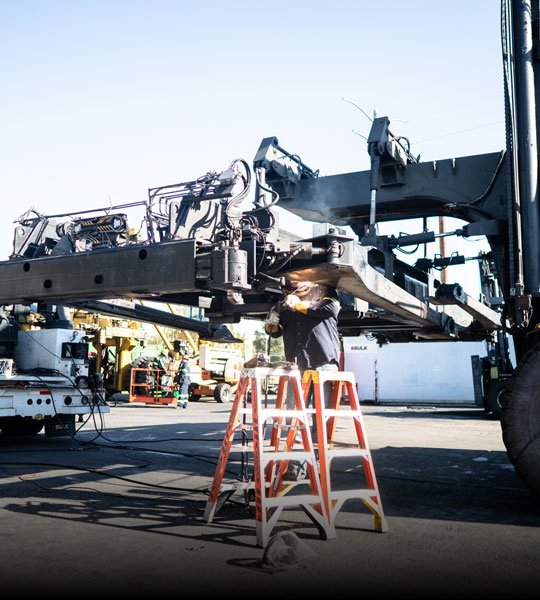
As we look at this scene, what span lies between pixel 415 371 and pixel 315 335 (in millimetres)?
16069

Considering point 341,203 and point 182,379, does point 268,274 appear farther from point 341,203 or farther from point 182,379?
point 182,379

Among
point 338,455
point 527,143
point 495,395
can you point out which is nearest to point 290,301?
point 338,455

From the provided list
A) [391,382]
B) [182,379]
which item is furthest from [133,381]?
[391,382]

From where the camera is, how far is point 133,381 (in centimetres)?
1811

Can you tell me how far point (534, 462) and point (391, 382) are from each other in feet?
56.7

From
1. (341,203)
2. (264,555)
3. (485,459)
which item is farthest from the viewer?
(485,459)

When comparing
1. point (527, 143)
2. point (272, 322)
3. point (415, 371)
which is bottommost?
point (415, 371)

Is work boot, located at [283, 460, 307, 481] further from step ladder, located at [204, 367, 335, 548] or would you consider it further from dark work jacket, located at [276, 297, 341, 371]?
dark work jacket, located at [276, 297, 341, 371]

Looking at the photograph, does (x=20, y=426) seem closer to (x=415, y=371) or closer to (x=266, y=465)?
(x=266, y=465)

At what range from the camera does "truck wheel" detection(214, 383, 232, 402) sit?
21250 mm

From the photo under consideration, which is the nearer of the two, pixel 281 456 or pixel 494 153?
pixel 281 456

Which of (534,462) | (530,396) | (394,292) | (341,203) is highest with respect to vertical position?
(341,203)

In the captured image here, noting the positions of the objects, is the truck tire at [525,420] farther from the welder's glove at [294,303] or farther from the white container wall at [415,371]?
the white container wall at [415,371]

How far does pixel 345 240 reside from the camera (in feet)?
14.8
